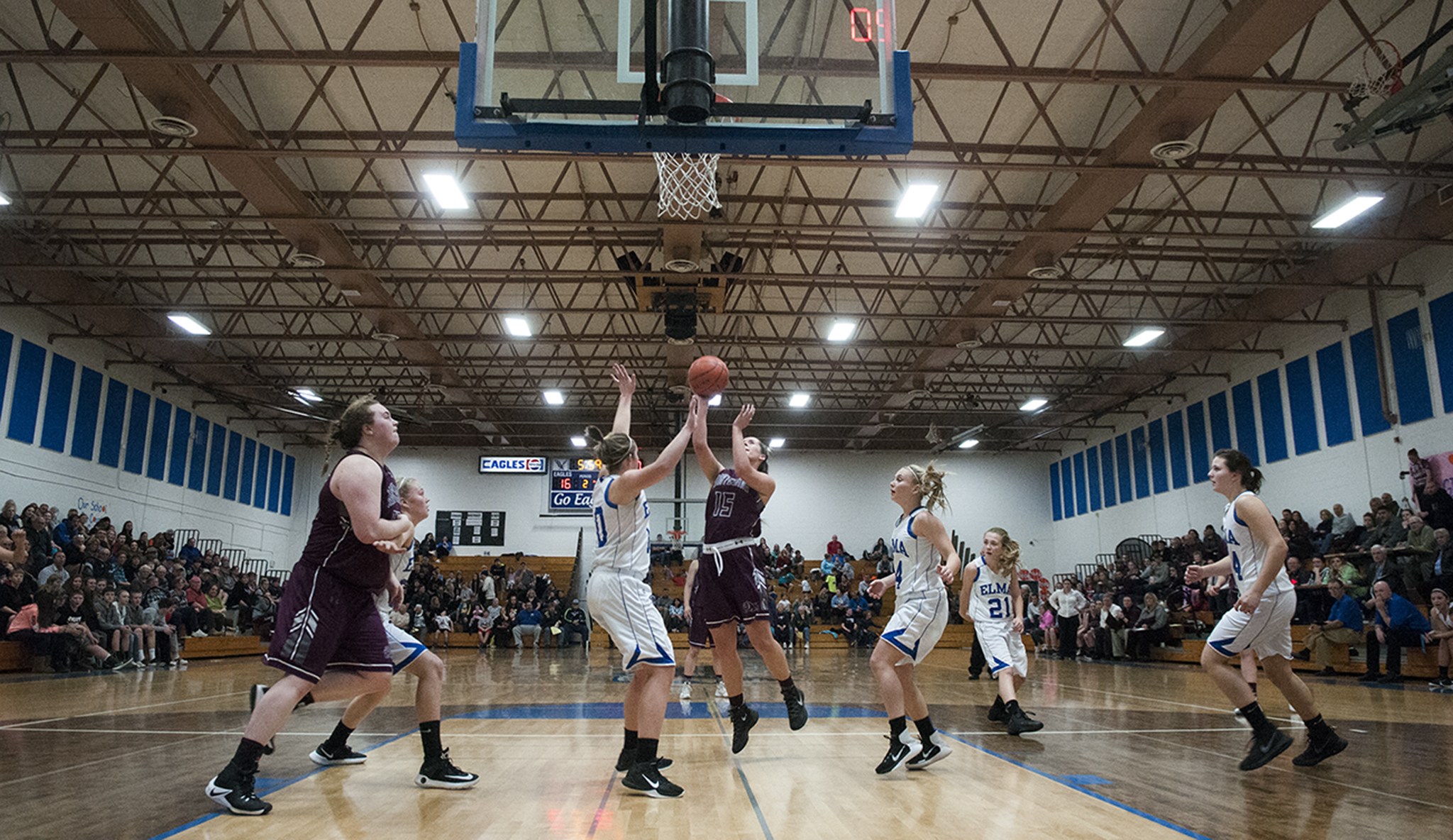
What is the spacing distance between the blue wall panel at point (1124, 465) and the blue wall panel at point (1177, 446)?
2163 millimetres

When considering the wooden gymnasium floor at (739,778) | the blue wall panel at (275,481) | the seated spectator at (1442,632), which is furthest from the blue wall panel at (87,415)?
the seated spectator at (1442,632)

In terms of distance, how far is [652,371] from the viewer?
2516cm

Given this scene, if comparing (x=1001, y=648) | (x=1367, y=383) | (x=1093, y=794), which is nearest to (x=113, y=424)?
(x=1001, y=648)

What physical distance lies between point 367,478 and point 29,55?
9674mm

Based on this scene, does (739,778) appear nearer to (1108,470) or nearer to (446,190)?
(446,190)

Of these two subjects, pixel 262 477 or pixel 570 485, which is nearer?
pixel 262 477

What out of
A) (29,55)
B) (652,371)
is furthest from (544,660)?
(29,55)

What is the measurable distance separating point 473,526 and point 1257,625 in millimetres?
28450

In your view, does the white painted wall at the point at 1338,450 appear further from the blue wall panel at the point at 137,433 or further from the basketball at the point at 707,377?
the blue wall panel at the point at 137,433

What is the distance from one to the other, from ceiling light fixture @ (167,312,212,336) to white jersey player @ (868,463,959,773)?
1797 centimetres

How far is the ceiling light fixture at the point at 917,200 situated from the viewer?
14016 millimetres

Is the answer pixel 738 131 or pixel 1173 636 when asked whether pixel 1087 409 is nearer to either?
pixel 1173 636

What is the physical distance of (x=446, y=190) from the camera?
1408 cm

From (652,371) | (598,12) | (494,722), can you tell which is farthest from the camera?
(652,371)
